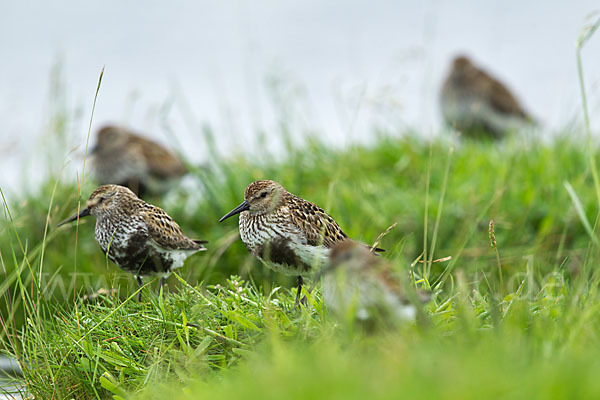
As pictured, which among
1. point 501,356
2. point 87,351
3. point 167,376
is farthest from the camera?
point 87,351

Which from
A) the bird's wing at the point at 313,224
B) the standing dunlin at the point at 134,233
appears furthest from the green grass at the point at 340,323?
the bird's wing at the point at 313,224

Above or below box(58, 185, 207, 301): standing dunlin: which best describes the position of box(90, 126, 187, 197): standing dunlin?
below

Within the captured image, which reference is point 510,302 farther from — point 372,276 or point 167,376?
Result: point 167,376

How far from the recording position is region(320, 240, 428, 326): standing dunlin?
10.0 feet

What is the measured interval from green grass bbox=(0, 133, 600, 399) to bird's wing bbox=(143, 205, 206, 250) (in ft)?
1.02

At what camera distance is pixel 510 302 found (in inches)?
155

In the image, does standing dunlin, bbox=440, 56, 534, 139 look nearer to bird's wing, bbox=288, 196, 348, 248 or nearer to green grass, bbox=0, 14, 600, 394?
green grass, bbox=0, 14, 600, 394

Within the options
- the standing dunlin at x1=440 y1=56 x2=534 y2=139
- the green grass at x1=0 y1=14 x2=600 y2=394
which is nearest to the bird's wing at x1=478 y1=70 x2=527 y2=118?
the standing dunlin at x1=440 y1=56 x2=534 y2=139

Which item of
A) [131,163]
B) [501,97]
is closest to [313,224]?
[131,163]

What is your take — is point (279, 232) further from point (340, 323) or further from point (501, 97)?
point (501, 97)

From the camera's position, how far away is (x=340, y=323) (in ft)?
11.5

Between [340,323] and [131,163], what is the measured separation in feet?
23.4

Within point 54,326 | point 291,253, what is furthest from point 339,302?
point 54,326

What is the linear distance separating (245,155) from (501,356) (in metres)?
7.40
